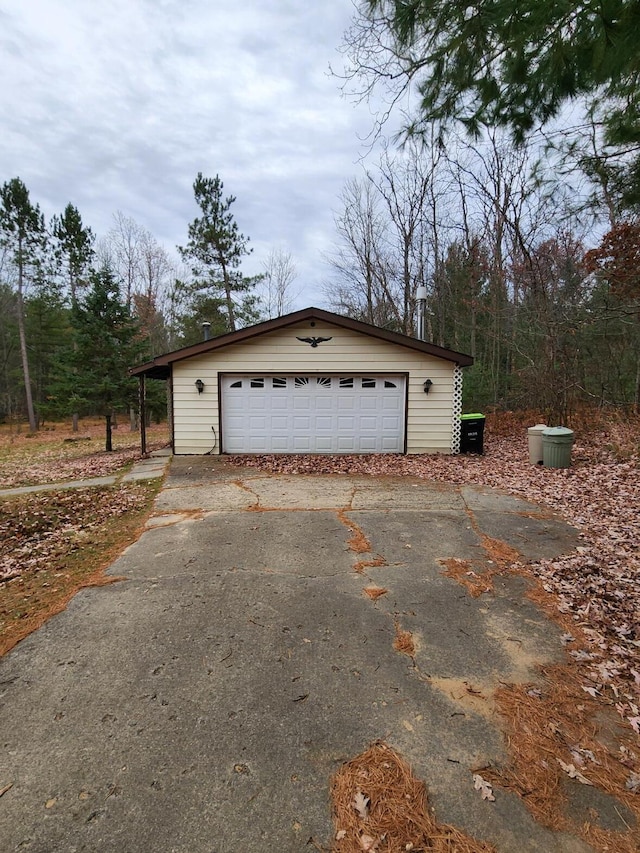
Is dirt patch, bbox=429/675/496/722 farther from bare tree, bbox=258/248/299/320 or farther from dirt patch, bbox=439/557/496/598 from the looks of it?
bare tree, bbox=258/248/299/320

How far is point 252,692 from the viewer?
2.32 m

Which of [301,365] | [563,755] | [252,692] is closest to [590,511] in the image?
[563,755]

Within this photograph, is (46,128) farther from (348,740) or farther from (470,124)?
(348,740)

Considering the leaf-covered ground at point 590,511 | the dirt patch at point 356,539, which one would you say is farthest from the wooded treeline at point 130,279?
the dirt patch at point 356,539

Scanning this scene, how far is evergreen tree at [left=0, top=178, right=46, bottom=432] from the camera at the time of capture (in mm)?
18969

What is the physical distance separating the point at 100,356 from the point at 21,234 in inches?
462

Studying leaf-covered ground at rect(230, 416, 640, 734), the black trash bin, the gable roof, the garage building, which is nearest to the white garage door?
the garage building

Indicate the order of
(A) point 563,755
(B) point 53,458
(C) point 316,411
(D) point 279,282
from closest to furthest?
(A) point 563,755, (C) point 316,411, (B) point 53,458, (D) point 279,282

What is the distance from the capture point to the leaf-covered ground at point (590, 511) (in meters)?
2.63

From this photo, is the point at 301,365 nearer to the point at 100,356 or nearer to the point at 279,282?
the point at 100,356

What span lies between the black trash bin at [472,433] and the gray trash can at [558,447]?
2.02m

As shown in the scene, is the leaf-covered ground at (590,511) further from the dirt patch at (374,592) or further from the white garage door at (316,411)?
the dirt patch at (374,592)

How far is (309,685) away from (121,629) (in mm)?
1467

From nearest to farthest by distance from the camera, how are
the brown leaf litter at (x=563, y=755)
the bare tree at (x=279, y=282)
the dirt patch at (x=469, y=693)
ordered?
the brown leaf litter at (x=563, y=755) < the dirt patch at (x=469, y=693) < the bare tree at (x=279, y=282)
